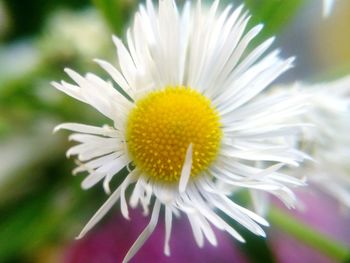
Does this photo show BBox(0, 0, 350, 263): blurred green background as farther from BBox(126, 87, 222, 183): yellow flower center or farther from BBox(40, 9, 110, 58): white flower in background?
BBox(126, 87, 222, 183): yellow flower center

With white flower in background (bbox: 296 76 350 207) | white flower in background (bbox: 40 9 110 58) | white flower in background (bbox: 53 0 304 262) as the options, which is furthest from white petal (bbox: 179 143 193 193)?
white flower in background (bbox: 40 9 110 58)

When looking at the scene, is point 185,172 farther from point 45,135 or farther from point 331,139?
point 45,135

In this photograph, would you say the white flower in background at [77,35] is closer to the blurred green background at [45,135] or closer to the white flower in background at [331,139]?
the blurred green background at [45,135]

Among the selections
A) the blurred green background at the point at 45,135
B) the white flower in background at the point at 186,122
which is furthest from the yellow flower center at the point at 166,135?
the blurred green background at the point at 45,135

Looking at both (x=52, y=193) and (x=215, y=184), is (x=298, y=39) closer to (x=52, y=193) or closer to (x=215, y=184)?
(x=52, y=193)

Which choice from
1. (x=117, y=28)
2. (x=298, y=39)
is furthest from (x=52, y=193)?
(x=298, y=39)
